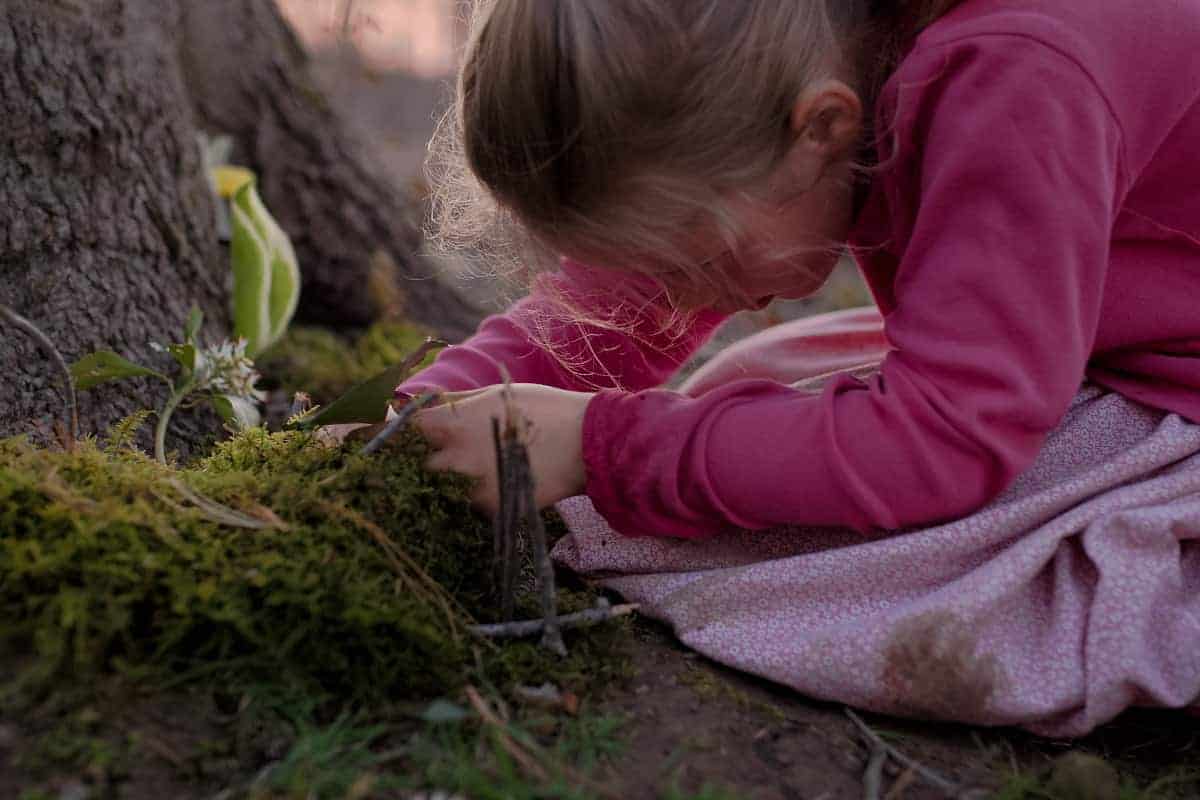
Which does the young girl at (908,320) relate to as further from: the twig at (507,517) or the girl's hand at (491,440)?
the twig at (507,517)

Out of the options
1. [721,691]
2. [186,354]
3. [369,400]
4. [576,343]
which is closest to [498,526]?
[369,400]

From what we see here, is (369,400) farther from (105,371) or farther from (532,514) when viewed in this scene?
(105,371)

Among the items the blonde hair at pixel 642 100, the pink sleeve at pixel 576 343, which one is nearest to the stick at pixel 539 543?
the blonde hair at pixel 642 100

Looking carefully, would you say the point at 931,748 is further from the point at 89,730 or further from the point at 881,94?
the point at 89,730

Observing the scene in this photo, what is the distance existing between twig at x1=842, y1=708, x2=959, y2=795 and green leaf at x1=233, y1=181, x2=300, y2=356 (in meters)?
1.50

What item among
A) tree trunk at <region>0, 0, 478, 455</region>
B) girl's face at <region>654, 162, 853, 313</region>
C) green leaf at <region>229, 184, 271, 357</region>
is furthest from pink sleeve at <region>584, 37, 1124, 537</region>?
green leaf at <region>229, 184, 271, 357</region>

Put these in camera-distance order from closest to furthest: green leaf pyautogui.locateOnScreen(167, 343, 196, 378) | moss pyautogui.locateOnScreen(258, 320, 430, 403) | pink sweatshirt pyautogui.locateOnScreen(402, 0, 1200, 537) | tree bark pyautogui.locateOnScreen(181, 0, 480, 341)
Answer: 1. pink sweatshirt pyautogui.locateOnScreen(402, 0, 1200, 537)
2. green leaf pyautogui.locateOnScreen(167, 343, 196, 378)
3. moss pyautogui.locateOnScreen(258, 320, 430, 403)
4. tree bark pyautogui.locateOnScreen(181, 0, 480, 341)

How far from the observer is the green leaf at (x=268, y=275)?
7.32 ft

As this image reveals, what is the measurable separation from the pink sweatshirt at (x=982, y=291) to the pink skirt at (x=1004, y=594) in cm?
8

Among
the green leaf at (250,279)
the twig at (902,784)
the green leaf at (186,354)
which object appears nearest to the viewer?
the twig at (902,784)

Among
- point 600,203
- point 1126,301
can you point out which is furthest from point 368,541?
point 1126,301

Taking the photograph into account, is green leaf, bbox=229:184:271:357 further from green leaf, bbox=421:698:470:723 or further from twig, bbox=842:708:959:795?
twig, bbox=842:708:959:795

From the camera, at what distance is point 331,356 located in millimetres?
2633

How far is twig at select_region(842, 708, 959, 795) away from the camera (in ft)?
3.67
